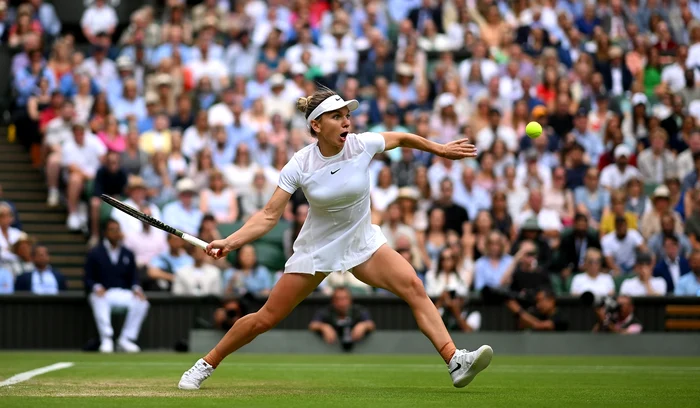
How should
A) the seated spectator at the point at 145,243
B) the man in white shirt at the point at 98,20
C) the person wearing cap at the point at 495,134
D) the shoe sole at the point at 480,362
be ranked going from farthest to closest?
1. the man in white shirt at the point at 98,20
2. the person wearing cap at the point at 495,134
3. the seated spectator at the point at 145,243
4. the shoe sole at the point at 480,362

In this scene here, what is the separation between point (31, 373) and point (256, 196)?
25.5 feet

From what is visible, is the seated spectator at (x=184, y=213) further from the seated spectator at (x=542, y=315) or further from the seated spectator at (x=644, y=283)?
the seated spectator at (x=644, y=283)

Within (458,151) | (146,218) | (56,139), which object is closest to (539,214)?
(56,139)

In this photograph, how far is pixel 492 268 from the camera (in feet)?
56.9

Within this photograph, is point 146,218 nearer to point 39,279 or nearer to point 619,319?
point 39,279

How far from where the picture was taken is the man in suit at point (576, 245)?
704 inches

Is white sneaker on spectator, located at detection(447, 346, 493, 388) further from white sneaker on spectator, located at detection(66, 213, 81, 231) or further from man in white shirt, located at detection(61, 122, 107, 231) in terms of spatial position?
white sneaker on spectator, located at detection(66, 213, 81, 231)

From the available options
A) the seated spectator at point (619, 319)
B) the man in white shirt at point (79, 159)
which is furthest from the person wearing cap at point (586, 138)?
the man in white shirt at point (79, 159)

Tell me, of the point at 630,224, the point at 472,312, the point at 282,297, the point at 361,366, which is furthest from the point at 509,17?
the point at 282,297

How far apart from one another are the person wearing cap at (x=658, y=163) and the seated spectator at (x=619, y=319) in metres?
4.02

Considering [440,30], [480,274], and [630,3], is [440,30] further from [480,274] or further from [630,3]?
[480,274]

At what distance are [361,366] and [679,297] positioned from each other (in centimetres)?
555

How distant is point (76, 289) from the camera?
731 inches

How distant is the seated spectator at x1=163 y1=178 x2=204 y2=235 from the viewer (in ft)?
59.4
